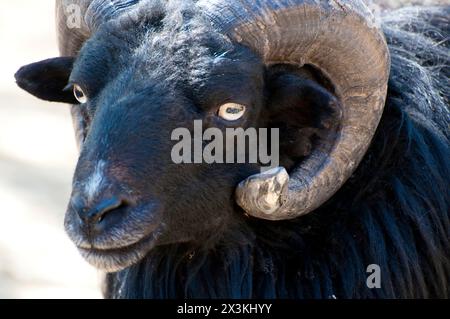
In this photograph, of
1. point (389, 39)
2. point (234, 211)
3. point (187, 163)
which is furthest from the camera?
point (389, 39)

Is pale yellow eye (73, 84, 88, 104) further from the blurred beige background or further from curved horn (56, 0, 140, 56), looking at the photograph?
the blurred beige background

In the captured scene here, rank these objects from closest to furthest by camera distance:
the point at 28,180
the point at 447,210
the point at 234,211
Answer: the point at 234,211, the point at 447,210, the point at 28,180

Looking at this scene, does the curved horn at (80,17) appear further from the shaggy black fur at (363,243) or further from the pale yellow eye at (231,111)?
the shaggy black fur at (363,243)

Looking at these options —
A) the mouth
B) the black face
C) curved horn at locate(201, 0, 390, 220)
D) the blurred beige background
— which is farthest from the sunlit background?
the mouth

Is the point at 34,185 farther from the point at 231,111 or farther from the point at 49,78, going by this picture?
the point at 231,111

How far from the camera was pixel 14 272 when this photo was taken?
34.5ft

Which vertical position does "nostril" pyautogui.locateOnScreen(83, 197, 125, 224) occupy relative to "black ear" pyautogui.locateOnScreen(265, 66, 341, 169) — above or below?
above

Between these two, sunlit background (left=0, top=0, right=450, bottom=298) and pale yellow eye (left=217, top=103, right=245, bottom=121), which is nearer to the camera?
pale yellow eye (left=217, top=103, right=245, bottom=121)

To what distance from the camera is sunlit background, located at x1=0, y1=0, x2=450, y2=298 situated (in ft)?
34.1

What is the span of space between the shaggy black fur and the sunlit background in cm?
199

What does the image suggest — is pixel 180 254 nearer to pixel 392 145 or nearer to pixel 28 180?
pixel 392 145

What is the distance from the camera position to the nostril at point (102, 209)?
5.76 metres
